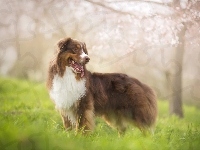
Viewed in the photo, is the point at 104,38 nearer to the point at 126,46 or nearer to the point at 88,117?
the point at 126,46

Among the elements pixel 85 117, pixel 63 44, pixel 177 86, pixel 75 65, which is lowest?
pixel 177 86

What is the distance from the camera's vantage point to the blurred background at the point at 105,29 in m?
7.86

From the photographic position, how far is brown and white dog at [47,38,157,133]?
16.8 feet

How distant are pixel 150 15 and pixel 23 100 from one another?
404cm

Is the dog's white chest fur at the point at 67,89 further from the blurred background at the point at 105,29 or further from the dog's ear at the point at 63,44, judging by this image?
the blurred background at the point at 105,29

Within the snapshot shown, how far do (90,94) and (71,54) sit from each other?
78cm

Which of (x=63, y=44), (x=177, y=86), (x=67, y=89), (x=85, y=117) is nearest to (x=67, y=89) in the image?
(x=67, y=89)

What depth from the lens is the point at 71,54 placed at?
5016 mm

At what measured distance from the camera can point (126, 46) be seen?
8.90 m

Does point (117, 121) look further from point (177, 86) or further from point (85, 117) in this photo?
point (177, 86)

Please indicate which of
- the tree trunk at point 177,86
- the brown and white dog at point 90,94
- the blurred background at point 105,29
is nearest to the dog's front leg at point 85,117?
the brown and white dog at point 90,94

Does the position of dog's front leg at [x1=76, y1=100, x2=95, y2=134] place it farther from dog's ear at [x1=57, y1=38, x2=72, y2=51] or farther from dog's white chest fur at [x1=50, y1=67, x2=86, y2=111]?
dog's ear at [x1=57, y1=38, x2=72, y2=51]

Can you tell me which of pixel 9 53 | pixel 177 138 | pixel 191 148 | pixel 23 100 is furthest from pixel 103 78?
pixel 9 53

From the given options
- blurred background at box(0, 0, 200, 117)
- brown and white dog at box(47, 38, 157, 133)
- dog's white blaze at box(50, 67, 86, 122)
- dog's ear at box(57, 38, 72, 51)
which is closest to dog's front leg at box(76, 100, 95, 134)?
brown and white dog at box(47, 38, 157, 133)
